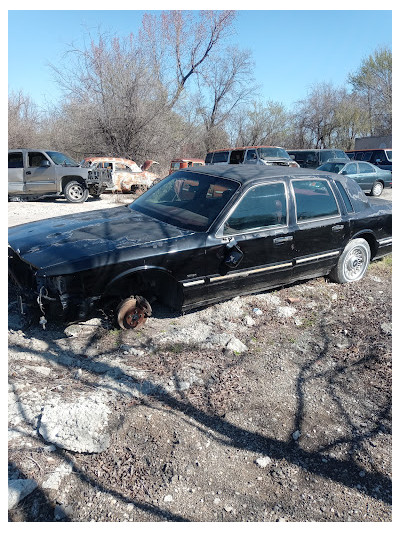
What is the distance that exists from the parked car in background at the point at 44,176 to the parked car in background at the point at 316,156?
11.1 meters

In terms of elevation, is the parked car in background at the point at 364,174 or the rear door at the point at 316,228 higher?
the parked car in background at the point at 364,174

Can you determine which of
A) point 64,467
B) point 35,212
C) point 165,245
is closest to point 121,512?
point 64,467

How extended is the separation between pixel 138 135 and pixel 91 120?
2608mm

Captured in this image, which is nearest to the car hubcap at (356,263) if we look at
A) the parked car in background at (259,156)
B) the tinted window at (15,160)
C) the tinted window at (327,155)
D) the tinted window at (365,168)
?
the tinted window at (15,160)

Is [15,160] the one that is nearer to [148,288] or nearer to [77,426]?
[148,288]

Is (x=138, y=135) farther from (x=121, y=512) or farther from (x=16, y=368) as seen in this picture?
(x=121, y=512)

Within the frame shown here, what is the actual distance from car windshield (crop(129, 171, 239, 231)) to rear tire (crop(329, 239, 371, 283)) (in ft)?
6.69

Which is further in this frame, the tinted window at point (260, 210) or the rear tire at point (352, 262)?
the rear tire at point (352, 262)

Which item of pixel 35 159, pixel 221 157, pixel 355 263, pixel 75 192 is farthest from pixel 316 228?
pixel 221 157

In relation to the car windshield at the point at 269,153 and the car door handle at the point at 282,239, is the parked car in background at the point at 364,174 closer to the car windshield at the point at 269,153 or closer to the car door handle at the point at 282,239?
the car windshield at the point at 269,153

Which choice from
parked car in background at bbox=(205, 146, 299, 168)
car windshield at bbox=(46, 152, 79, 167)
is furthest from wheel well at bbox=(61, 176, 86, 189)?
parked car in background at bbox=(205, 146, 299, 168)

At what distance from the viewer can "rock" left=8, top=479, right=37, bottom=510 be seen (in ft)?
6.71

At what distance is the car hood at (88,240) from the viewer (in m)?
3.29

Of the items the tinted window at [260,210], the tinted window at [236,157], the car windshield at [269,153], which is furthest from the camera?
the tinted window at [236,157]
